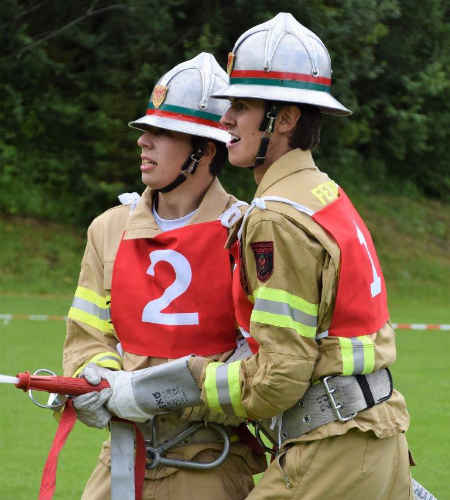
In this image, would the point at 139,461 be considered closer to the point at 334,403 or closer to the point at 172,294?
the point at 172,294

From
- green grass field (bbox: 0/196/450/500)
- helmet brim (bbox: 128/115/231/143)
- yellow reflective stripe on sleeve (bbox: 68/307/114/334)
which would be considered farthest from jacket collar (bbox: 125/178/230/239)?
green grass field (bbox: 0/196/450/500)

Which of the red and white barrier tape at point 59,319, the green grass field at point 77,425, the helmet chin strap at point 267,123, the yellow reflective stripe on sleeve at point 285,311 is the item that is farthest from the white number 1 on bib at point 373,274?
the red and white barrier tape at point 59,319

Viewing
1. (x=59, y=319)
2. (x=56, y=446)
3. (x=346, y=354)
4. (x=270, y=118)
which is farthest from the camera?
(x=59, y=319)

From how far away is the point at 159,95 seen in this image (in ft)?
14.0

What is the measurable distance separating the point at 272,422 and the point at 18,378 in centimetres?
89

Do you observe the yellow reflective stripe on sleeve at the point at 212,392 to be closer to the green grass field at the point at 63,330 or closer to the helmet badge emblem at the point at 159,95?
the helmet badge emblem at the point at 159,95

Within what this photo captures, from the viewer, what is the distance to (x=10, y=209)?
23172mm

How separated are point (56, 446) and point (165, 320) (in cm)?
61

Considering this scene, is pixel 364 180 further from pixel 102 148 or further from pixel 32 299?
pixel 32 299

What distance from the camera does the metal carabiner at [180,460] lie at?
3908mm

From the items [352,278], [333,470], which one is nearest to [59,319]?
[333,470]

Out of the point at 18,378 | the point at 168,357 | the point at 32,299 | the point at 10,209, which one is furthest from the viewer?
the point at 10,209

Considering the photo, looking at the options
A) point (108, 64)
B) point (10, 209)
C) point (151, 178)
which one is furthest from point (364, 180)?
point (151, 178)

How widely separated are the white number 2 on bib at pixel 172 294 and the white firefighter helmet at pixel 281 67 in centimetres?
71
